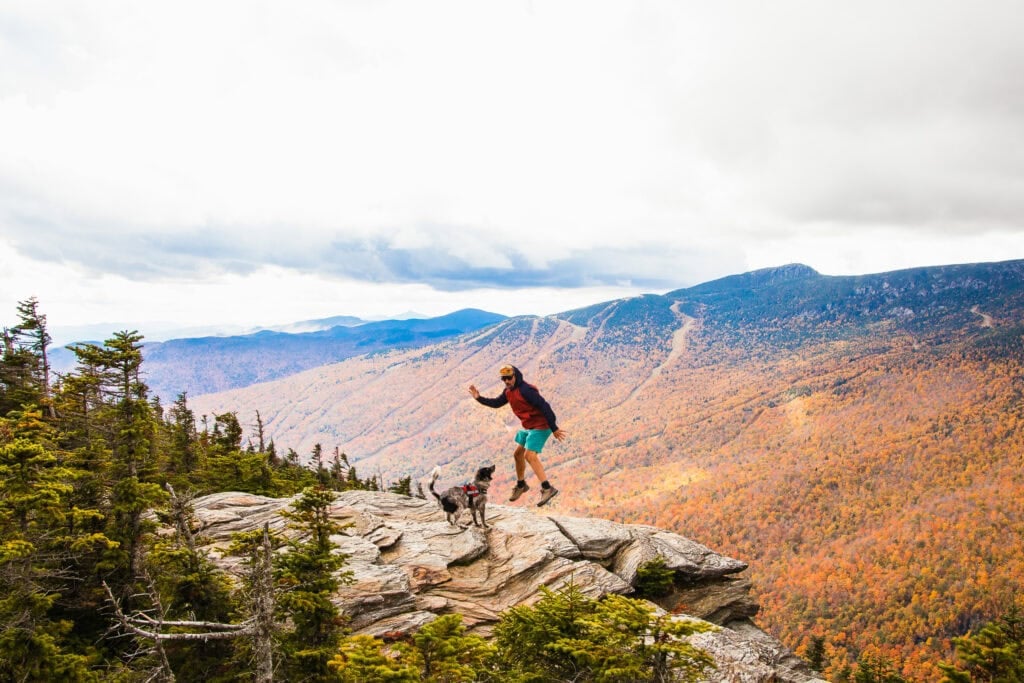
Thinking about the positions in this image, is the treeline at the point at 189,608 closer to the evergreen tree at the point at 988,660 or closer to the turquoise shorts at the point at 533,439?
the turquoise shorts at the point at 533,439

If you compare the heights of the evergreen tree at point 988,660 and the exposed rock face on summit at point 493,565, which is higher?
the exposed rock face on summit at point 493,565

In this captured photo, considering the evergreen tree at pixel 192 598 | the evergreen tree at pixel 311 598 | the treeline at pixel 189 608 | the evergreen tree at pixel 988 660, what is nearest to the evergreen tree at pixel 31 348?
the treeline at pixel 189 608

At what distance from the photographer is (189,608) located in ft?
46.5

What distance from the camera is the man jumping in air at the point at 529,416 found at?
39.1 feet

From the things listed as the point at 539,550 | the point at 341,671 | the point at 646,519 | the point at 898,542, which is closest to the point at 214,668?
the point at 341,671

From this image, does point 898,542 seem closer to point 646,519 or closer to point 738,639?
point 646,519

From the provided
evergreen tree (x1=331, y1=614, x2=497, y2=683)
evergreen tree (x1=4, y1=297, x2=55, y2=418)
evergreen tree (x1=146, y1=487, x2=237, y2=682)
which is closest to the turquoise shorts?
evergreen tree (x1=331, y1=614, x2=497, y2=683)

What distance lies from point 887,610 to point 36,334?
6942 inches

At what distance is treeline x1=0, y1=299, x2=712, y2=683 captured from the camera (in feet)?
29.2

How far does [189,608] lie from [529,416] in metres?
11.9

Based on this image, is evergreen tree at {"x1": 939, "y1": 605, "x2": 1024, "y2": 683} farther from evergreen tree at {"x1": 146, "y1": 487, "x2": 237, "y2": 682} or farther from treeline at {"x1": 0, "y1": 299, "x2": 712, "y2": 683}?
evergreen tree at {"x1": 146, "y1": 487, "x2": 237, "y2": 682}

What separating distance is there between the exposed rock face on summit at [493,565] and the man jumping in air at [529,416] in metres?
4.16

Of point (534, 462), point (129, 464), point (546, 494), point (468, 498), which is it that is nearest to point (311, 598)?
point (534, 462)

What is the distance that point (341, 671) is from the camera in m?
9.64
